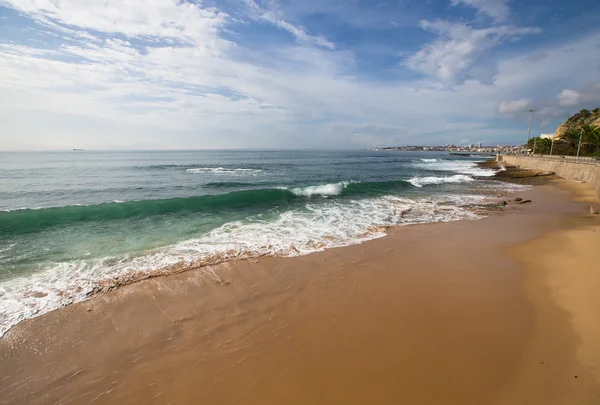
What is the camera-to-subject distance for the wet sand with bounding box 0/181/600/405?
348 cm

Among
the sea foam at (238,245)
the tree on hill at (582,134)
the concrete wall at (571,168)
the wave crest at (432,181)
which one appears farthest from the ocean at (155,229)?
the tree on hill at (582,134)

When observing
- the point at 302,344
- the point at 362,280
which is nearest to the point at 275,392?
the point at 302,344

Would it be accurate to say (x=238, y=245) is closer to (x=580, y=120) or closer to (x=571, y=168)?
(x=571, y=168)

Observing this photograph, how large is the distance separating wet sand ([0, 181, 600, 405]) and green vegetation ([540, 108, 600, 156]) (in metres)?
44.9

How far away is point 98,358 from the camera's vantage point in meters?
4.11

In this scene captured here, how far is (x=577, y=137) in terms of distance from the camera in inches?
1596

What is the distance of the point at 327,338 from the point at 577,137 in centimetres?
5818

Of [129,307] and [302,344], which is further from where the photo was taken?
[129,307]

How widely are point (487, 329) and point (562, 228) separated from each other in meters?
9.58

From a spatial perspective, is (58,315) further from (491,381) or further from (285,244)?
(491,381)

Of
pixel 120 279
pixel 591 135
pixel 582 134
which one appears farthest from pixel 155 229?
pixel 582 134

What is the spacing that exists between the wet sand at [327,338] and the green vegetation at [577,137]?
4492cm

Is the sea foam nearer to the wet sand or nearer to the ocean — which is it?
the ocean

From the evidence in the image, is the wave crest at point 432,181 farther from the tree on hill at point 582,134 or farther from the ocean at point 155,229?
the tree on hill at point 582,134
